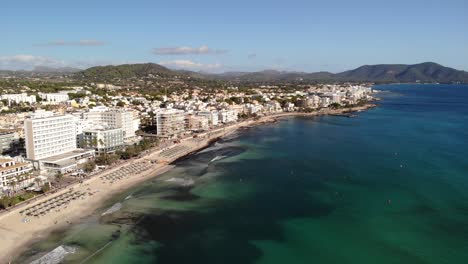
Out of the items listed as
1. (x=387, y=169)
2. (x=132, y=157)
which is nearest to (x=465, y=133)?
(x=387, y=169)

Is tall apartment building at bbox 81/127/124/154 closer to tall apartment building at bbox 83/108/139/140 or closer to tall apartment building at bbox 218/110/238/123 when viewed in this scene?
tall apartment building at bbox 83/108/139/140

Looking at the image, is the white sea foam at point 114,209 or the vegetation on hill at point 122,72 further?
the vegetation on hill at point 122,72

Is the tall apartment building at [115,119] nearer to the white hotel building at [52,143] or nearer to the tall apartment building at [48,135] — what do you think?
the tall apartment building at [48,135]

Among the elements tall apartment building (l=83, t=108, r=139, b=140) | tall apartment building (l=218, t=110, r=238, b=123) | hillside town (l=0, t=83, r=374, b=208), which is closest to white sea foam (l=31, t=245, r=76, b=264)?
hillside town (l=0, t=83, r=374, b=208)

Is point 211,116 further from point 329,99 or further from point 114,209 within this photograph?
point 329,99

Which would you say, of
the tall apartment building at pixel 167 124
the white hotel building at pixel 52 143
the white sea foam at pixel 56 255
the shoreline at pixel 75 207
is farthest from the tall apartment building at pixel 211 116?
the white sea foam at pixel 56 255

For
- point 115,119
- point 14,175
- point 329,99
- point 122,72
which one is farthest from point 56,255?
point 122,72
